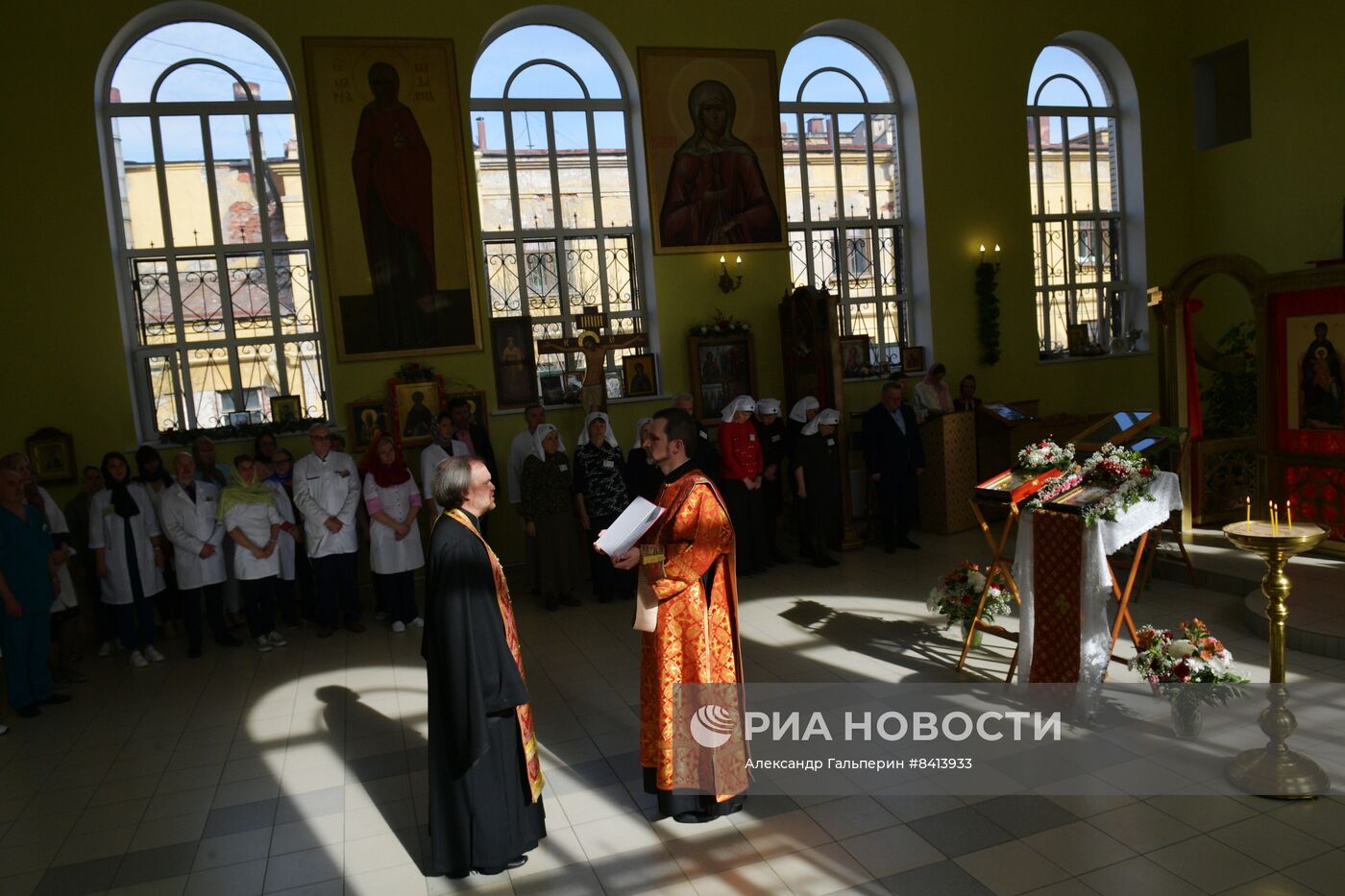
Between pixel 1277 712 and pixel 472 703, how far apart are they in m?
3.69

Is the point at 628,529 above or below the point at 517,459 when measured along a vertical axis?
above

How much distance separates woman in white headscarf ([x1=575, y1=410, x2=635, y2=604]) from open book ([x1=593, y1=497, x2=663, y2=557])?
4.60 metres

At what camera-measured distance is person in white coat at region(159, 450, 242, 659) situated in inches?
315

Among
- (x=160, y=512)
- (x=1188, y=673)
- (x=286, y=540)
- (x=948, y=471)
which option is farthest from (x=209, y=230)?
(x=1188, y=673)

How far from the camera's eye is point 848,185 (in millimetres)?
12523

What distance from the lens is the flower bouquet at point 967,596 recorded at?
651 centimetres

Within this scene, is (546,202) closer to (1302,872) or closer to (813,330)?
(813,330)

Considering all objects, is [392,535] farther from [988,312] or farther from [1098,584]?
[988,312]

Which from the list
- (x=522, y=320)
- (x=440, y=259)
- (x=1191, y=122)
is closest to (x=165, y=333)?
(x=440, y=259)

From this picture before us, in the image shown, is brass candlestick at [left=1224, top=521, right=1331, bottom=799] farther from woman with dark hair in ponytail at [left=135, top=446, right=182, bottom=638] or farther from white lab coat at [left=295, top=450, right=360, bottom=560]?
woman with dark hair in ponytail at [left=135, top=446, right=182, bottom=638]

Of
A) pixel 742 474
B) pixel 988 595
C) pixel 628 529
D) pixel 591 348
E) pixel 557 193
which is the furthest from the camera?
pixel 557 193

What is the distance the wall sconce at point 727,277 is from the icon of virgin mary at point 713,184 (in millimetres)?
219

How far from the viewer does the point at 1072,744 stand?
204 inches

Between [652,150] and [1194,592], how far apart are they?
720 centimetres
